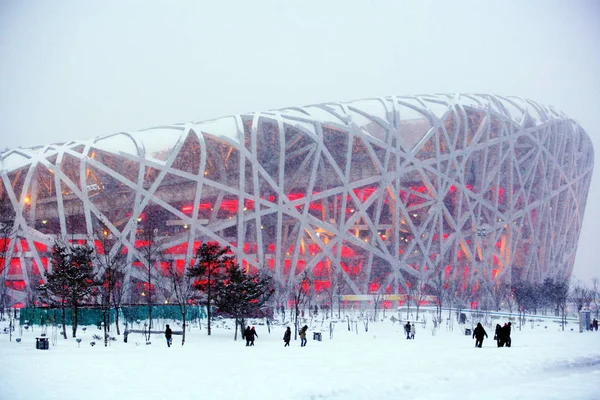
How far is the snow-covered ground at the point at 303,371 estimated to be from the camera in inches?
467

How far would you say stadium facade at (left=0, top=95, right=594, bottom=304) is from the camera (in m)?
48.0

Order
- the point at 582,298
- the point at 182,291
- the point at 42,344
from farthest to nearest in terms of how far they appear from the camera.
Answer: the point at 582,298 < the point at 182,291 < the point at 42,344

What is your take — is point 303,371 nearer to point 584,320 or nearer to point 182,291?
point 584,320

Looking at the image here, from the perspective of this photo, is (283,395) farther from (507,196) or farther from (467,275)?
(507,196)

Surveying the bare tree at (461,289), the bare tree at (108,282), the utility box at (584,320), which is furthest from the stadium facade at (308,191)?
the utility box at (584,320)

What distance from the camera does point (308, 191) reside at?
2020 inches

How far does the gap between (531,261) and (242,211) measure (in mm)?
32614

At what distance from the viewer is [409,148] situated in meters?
54.2

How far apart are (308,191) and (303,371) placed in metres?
36.9

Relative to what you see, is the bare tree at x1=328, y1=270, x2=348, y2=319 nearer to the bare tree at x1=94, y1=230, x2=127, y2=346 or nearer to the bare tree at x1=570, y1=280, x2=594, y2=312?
the bare tree at x1=94, y1=230, x2=127, y2=346

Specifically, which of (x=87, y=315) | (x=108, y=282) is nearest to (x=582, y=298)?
(x=87, y=315)

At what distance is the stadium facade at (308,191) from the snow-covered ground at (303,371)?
22.7 m

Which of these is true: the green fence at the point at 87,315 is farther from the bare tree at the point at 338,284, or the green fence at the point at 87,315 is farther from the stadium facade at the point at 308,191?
the bare tree at the point at 338,284

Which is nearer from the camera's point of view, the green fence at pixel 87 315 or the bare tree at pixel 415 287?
the green fence at pixel 87 315
